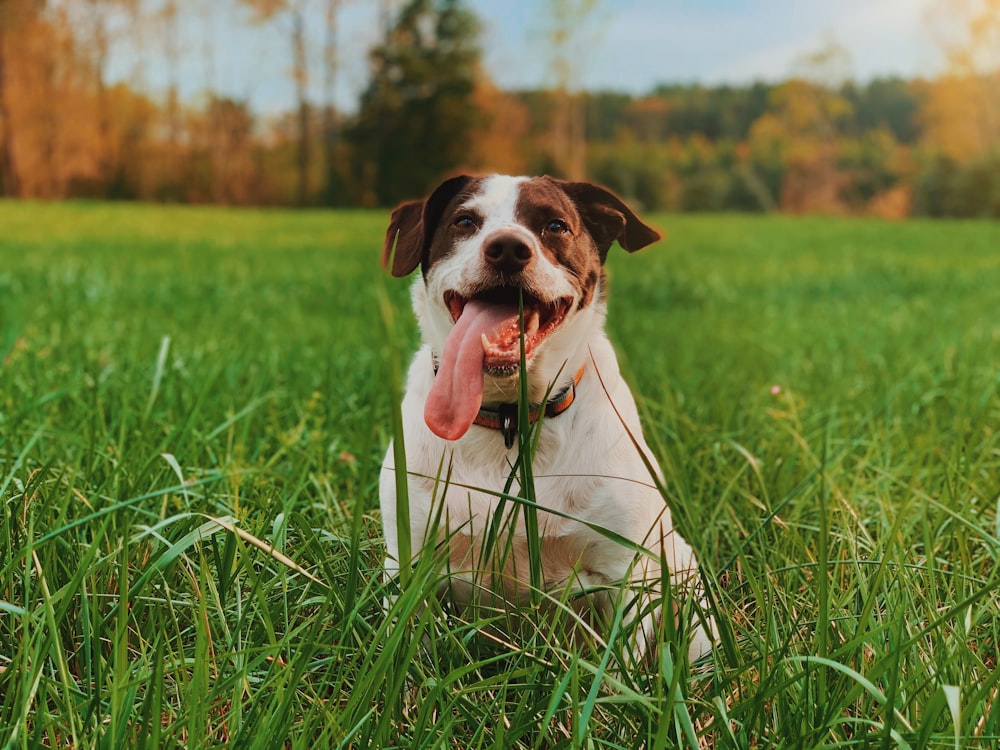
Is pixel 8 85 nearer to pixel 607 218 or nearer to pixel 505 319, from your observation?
pixel 607 218

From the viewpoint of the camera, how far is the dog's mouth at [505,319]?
6.98 feet

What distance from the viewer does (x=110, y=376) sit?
387cm

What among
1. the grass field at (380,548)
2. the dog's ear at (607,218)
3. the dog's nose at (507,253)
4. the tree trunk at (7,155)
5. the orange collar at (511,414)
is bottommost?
the grass field at (380,548)

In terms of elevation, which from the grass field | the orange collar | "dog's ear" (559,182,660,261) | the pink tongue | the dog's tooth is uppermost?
"dog's ear" (559,182,660,261)

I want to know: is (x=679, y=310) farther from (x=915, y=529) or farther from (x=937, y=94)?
(x=937, y=94)

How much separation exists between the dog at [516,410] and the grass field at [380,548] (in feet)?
0.53

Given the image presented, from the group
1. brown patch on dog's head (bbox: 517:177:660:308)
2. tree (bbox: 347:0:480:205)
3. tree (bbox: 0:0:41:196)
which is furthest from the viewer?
tree (bbox: 347:0:480:205)

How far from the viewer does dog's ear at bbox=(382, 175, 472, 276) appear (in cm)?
249

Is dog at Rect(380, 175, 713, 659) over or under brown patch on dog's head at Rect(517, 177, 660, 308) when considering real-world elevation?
under

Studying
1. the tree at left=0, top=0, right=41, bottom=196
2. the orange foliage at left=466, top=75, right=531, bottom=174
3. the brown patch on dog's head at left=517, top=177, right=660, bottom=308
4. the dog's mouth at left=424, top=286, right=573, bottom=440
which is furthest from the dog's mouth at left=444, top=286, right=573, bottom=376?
the tree at left=0, top=0, right=41, bottom=196

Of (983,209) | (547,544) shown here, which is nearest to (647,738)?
(547,544)

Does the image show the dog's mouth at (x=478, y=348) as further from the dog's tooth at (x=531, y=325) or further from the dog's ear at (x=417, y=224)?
the dog's ear at (x=417, y=224)

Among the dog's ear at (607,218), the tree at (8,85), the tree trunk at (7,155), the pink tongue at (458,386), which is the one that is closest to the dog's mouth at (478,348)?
the pink tongue at (458,386)

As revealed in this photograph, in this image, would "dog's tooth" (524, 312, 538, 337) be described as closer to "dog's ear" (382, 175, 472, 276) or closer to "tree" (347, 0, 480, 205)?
"dog's ear" (382, 175, 472, 276)
